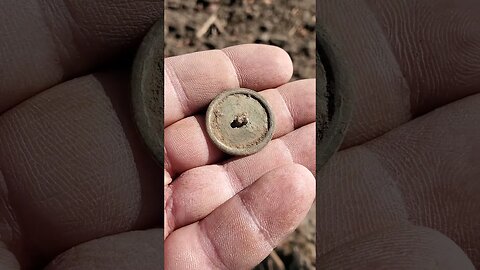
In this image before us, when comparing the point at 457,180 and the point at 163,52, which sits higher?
the point at 163,52

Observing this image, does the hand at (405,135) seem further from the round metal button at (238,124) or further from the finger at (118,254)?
the finger at (118,254)

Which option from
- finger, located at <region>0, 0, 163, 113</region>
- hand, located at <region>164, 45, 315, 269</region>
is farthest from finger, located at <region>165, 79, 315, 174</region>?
finger, located at <region>0, 0, 163, 113</region>

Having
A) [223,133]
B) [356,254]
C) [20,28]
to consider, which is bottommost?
Result: [356,254]

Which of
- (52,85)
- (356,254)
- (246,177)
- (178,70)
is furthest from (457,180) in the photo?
(52,85)

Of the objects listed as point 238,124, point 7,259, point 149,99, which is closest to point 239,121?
point 238,124

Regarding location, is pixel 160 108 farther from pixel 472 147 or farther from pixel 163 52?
pixel 472 147

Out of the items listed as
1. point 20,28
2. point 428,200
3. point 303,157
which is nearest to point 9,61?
point 20,28

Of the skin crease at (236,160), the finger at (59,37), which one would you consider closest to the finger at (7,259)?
the skin crease at (236,160)
